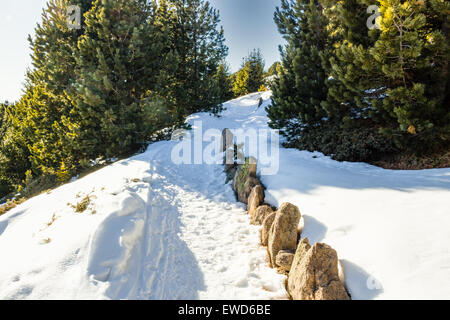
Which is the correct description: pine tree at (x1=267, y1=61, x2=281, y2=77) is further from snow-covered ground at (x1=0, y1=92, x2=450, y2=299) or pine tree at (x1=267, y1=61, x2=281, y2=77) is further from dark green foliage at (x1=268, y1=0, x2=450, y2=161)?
snow-covered ground at (x1=0, y1=92, x2=450, y2=299)

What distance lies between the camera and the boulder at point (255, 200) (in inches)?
211

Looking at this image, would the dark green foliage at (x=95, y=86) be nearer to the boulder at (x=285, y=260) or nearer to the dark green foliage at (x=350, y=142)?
the dark green foliage at (x=350, y=142)

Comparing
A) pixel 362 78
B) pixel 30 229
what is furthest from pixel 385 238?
pixel 30 229

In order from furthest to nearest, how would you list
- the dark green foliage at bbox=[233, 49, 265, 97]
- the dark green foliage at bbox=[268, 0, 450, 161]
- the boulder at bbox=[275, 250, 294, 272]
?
the dark green foliage at bbox=[233, 49, 265, 97]
the dark green foliage at bbox=[268, 0, 450, 161]
the boulder at bbox=[275, 250, 294, 272]

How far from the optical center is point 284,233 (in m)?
3.73

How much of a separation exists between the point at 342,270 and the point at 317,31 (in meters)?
9.12

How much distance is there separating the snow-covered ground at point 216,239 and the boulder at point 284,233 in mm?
228

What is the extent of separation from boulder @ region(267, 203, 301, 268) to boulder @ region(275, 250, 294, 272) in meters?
0.16

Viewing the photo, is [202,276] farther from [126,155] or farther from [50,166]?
[50,166]

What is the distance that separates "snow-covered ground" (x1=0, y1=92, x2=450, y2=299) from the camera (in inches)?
96.4

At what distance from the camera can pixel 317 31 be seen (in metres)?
8.25

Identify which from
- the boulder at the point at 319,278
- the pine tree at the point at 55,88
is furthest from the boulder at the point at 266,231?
the pine tree at the point at 55,88

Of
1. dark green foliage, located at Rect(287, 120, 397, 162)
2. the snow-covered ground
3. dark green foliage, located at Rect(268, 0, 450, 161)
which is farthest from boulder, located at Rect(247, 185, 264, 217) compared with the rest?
dark green foliage, located at Rect(268, 0, 450, 161)

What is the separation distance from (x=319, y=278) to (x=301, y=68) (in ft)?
26.9
